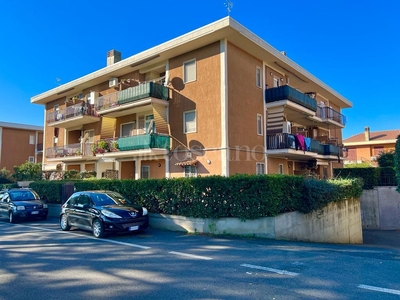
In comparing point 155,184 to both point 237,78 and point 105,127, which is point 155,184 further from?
point 105,127

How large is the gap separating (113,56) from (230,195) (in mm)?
19053

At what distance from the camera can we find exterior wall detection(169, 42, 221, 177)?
55.5ft

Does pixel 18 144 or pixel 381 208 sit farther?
pixel 18 144

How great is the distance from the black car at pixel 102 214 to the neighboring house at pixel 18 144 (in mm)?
30917

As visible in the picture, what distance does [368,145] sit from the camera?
4341cm

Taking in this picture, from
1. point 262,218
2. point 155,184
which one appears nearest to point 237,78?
point 155,184

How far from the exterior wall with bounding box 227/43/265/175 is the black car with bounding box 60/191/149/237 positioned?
276 inches

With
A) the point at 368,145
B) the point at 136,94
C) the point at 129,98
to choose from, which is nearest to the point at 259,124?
the point at 136,94

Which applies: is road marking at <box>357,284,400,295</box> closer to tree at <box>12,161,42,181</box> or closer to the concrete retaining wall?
the concrete retaining wall

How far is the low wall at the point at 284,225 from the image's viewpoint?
10.4 meters

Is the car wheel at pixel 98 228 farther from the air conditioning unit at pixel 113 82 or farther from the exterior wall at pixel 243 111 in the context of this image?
the air conditioning unit at pixel 113 82

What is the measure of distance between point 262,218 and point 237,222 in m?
0.89

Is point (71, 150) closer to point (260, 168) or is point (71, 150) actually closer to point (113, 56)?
point (113, 56)

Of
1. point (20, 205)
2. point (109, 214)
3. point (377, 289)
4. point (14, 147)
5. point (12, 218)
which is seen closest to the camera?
point (377, 289)
